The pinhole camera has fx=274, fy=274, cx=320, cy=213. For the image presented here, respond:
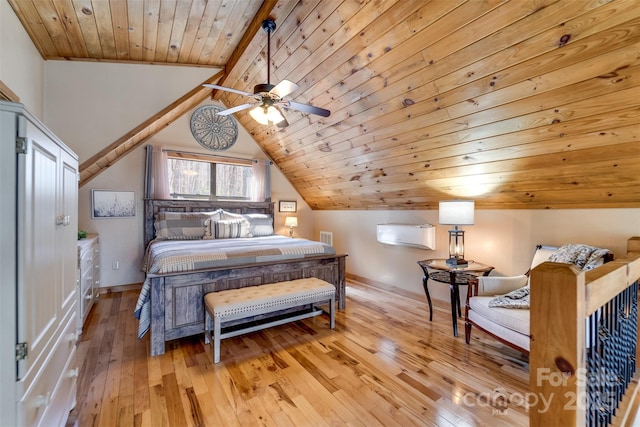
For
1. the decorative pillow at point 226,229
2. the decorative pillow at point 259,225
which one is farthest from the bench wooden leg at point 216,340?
the decorative pillow at point 259,225

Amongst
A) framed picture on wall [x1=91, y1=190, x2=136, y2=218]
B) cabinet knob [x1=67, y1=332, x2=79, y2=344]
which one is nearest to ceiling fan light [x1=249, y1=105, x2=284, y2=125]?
cabinet knob [x1=67, y1=332, x2=79, y2=344]

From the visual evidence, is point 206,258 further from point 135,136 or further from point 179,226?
point 135,136

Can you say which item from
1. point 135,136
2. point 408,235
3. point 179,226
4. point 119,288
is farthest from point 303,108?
point 119,288

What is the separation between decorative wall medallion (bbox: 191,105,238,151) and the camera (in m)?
4.50

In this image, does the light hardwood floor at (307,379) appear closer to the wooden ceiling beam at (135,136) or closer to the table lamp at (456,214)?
Result: the table lamp at (456,214)

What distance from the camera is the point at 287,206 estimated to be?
213 inches

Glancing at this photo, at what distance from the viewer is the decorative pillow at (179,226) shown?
153 inches

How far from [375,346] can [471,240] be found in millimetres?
→ 1709

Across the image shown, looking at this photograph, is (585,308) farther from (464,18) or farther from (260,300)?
(260,300)

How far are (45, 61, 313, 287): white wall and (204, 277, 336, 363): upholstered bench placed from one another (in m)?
2.40

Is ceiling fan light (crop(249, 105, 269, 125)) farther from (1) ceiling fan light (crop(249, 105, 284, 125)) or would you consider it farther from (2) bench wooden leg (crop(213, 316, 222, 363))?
(2) bench wooden leg (crop(213, 316, 222, 363))

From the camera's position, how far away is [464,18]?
68.6 inches

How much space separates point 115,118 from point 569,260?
15.5ft

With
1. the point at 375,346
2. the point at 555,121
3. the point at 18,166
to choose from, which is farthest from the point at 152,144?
the point at 555,121
